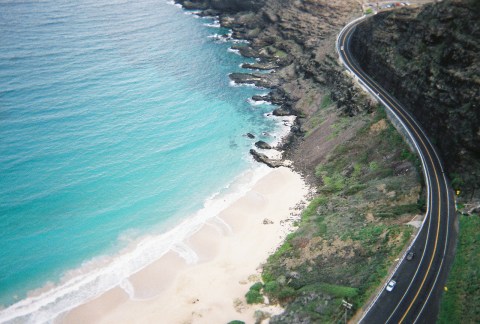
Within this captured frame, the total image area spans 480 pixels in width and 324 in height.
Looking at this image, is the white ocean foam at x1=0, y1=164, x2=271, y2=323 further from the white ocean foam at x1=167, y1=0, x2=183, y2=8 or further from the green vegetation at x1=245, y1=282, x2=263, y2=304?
the white ocean foam at x1=167, y1=0, x2=183, y2=8

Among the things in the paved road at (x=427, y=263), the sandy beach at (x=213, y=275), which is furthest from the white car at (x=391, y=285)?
the sandy beach at (x=213, y=275)

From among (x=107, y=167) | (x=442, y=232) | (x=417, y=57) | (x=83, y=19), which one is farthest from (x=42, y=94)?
(x=442, y=232)

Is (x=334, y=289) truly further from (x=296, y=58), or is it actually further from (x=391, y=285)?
(x=296, y=58)

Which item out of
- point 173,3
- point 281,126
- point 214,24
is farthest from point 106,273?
point 173,3

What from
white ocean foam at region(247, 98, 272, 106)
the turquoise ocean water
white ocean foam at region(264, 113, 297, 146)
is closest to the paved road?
white ocean foam at region(264, 113, 297, 146)

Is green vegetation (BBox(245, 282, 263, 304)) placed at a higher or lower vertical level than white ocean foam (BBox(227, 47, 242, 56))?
lower
